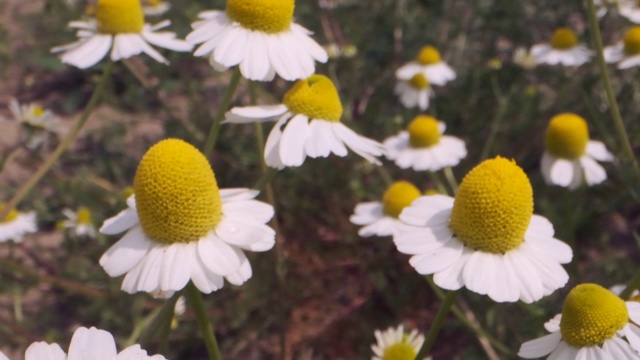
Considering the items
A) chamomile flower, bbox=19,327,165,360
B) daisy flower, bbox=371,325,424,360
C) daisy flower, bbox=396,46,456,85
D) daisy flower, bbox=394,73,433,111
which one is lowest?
daisy flower, bbox=394,73,433,111

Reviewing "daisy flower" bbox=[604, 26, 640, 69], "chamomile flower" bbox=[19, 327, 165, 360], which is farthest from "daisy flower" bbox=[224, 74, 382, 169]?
"daisy flower" bbox=[604, 26, 640, 69]

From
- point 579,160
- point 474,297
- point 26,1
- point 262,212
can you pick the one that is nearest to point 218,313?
point 474,297

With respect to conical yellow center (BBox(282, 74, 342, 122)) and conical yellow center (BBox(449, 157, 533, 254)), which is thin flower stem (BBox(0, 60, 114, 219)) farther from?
conical yellow center (BBox(449, 157, 533, 254))

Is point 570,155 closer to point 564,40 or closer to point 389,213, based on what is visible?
point 389,213

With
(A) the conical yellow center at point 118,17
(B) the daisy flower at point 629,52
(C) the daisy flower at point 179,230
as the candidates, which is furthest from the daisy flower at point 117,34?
(B) the daisy flower at point 629,52

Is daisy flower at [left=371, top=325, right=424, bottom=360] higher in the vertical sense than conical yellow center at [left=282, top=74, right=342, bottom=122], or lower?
lower

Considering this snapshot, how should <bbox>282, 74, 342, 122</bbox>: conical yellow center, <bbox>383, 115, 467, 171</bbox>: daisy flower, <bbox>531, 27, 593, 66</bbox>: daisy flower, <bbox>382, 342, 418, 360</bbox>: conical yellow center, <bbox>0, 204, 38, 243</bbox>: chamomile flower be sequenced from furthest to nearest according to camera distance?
<bbox>531, 27, 593, 66</bbox>: daisy flower → <bbox>0, 204, 38, 243</bbox>: chamomile flower → <bbox>383, 115, 467, 171</bbox>: daisy flower → <bbox>382, 342, 418, 360</bbox>: conical yellow center → <bbox>282, 74, 342, 122</bbox>: conical yellow center
